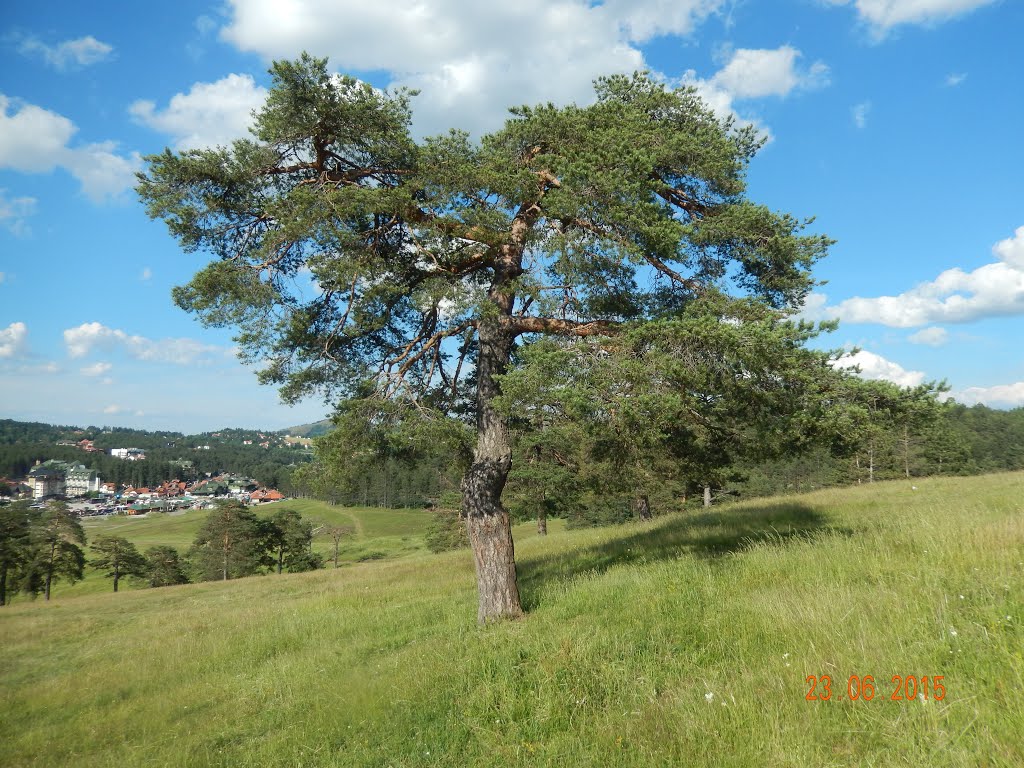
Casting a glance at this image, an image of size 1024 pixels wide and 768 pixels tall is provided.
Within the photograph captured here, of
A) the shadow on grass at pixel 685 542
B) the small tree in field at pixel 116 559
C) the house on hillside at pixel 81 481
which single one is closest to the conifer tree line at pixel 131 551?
the small tree in field at pixel 116 559

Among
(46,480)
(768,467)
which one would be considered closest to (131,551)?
(768,467)

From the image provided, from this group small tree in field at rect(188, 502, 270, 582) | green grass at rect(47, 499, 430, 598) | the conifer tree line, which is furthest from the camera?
green grass at rect(47, 499, 430, 598)

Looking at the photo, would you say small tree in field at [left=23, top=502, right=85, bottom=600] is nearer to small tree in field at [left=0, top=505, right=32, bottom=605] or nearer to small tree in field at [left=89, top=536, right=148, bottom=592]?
small tree in field at [left=0, top=505, right=32, bottom=605]

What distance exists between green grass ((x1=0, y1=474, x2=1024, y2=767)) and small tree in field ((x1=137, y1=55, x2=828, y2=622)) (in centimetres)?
244

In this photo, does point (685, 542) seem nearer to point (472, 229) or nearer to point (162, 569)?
point (472, 229)

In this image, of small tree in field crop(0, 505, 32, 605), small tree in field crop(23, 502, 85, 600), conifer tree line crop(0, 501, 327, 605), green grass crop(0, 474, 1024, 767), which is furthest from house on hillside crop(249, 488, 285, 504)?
green grass crop(0, 474, 1024, 767)

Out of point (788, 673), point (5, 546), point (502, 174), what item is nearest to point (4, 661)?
point (502, 174)

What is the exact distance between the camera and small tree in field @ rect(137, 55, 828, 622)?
7.91 m

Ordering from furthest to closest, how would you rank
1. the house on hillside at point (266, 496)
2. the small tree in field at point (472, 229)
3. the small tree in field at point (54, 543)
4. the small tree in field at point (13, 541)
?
the house on hillside at point (266, 496) < the small tree in field at point (54, 543) < the small tree in field at point (13, 541) < the small tree in field at point (472, 229)

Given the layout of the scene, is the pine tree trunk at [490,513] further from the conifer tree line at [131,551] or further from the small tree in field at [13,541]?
the small tree in field at [13,541]

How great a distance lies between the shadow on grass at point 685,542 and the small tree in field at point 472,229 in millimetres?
3157

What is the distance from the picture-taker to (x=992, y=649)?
11.5 ft

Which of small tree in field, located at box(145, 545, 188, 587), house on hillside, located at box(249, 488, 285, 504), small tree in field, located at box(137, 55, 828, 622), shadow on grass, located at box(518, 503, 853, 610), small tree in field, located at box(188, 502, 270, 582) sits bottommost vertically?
house on hillside, located at box(249, 488, 285, 504)

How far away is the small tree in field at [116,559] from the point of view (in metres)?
42.7
